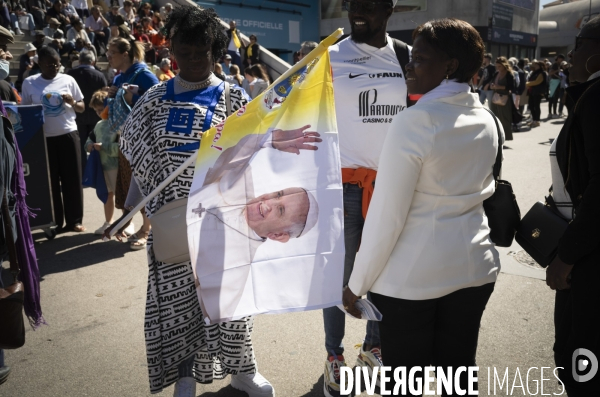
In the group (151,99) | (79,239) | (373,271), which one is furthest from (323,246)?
(79,239)

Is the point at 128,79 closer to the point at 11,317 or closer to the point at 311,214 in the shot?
the point at 11,317

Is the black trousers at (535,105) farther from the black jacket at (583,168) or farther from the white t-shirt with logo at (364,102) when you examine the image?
the black jacket at (583,168)

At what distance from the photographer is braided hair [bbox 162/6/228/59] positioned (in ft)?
8.84

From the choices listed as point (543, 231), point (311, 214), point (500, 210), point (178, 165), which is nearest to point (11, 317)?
point (178, 165)

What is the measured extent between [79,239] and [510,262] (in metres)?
4.58

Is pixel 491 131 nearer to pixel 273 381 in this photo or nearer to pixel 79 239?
pixel 273 381

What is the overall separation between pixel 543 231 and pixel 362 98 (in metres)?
1.11

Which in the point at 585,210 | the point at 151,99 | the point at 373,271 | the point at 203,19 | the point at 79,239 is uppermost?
the point at 203,19

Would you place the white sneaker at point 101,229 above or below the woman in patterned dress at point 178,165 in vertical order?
below

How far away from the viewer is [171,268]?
2.79m

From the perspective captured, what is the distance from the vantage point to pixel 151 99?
2783 millimetres

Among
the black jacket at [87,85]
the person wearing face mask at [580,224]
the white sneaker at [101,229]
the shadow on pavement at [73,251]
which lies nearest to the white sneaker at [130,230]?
the shadow on pavement at [73,251]

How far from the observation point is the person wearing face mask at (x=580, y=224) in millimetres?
2166

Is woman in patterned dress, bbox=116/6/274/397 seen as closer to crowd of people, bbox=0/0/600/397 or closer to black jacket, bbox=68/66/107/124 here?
crowd of people, bbox=0/0/600/397
